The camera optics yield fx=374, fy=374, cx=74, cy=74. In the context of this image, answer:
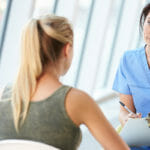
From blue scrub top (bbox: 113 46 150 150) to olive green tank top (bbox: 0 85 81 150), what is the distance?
0.72 meters

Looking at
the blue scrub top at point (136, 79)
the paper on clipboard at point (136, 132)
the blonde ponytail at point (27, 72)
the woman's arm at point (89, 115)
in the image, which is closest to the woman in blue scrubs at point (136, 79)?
the blue scrub top at point (136, 79)

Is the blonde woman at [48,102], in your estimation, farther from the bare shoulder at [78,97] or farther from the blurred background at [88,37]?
the blurred background at [88,37]

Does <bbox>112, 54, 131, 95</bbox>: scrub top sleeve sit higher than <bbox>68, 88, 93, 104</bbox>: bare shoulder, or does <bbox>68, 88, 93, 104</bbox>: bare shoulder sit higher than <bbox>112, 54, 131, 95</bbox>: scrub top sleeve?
<bbox>68, 88, 93, 104</bbox>: bare shoulder

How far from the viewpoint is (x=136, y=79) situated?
1.99 metres

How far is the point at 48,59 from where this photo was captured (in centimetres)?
132

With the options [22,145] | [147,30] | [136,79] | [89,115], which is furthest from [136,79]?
[22,145]

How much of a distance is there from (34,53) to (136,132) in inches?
24.9

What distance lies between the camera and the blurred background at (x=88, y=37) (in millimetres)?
2816

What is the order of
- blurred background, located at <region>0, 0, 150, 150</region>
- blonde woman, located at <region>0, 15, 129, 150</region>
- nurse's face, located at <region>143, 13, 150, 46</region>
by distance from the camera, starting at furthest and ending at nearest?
blurred background, located at <region>0, 0, 150, 150</region>, nurse's face, located at <region>143, 13, 150, 46</region>, blonde woman, located at <region>0, 15, 129, 150</region>

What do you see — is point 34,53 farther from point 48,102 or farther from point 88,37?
point 88,37

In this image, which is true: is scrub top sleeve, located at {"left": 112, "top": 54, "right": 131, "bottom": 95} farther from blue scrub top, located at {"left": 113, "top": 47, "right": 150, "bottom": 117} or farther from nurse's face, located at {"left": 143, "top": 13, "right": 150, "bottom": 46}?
nurse's face, located at {"left": 143, "top": 13, "right": 150, "bottom": 46}

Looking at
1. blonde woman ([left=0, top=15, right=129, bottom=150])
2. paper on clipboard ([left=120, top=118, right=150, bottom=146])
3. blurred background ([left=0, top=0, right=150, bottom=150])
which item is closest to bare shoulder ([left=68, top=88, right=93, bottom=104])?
blonde woman ([left=0, top=15, right=129, bottom=150])

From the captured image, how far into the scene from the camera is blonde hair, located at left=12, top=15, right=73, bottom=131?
129 cm

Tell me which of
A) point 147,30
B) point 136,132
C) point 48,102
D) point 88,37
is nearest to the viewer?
point 48,102
